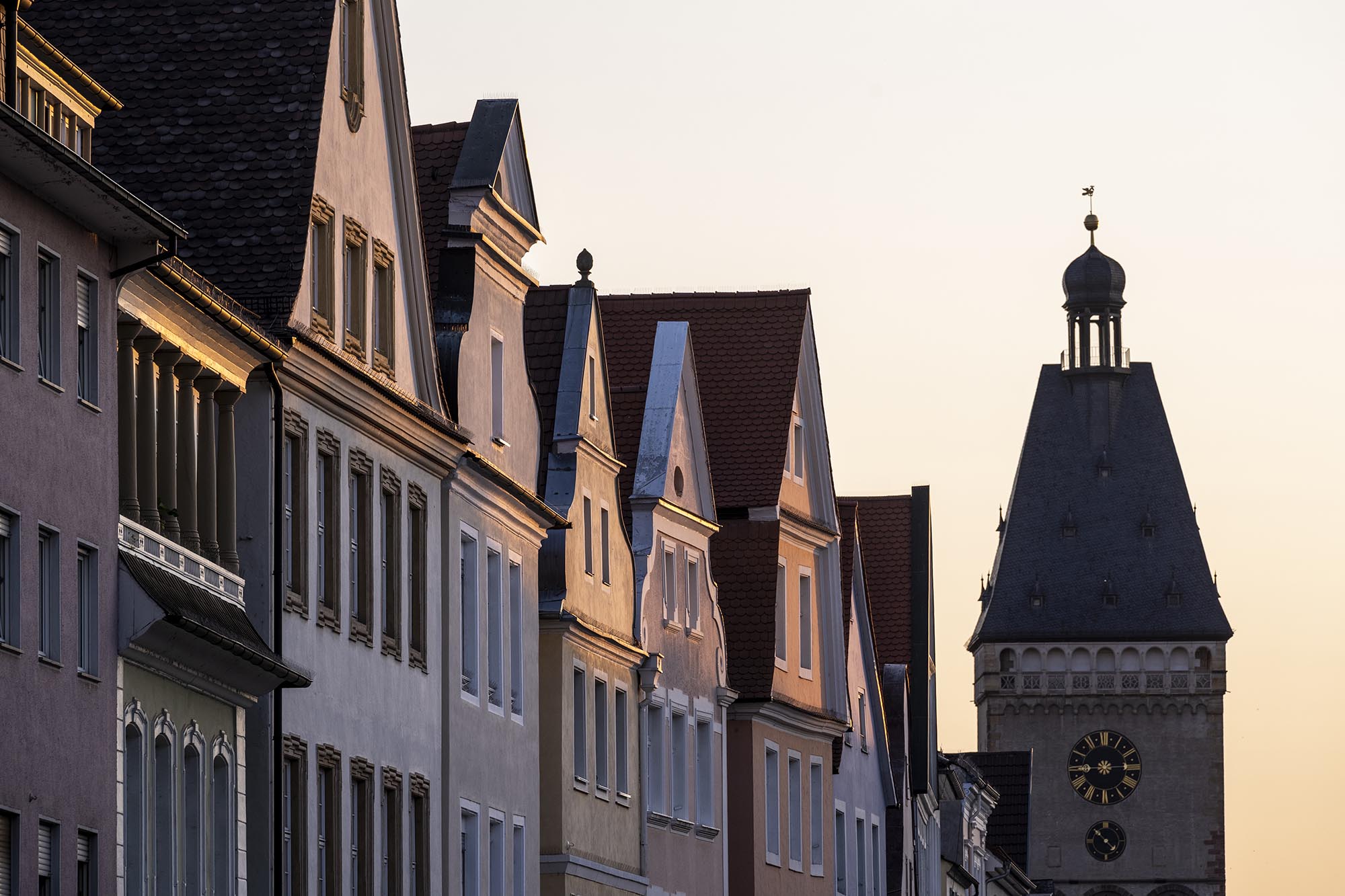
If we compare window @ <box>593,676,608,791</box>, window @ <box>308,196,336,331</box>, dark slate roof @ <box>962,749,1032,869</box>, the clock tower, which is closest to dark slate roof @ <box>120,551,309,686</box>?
window @ <box>308,196,336,331</box>

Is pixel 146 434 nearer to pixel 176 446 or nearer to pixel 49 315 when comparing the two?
pixel 176 446

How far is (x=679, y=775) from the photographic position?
4444 centimetres

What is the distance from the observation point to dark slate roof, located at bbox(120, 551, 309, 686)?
24406 mm

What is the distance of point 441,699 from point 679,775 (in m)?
11.4

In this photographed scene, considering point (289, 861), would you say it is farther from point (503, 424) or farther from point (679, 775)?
point (679, 775)

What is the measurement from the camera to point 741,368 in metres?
50.1

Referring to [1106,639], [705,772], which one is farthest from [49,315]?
[1106,639]

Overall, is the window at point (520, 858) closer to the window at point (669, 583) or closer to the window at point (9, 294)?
the window at point (669, 583)

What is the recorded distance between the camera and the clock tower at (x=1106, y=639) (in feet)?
513

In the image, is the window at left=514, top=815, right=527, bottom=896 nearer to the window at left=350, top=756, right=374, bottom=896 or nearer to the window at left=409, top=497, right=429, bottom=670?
the window at left=409, top=497, right=429, bottom=670

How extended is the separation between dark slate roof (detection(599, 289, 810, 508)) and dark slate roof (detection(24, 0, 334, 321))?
16.9 metres

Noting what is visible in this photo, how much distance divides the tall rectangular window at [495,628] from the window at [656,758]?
704cm

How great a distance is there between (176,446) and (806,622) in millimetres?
25137

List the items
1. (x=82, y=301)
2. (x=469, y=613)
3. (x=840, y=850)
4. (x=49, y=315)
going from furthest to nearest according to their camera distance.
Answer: (x=840, y=850), (x=469, y=613), (x=82, y=301), (x=49, y=315)
